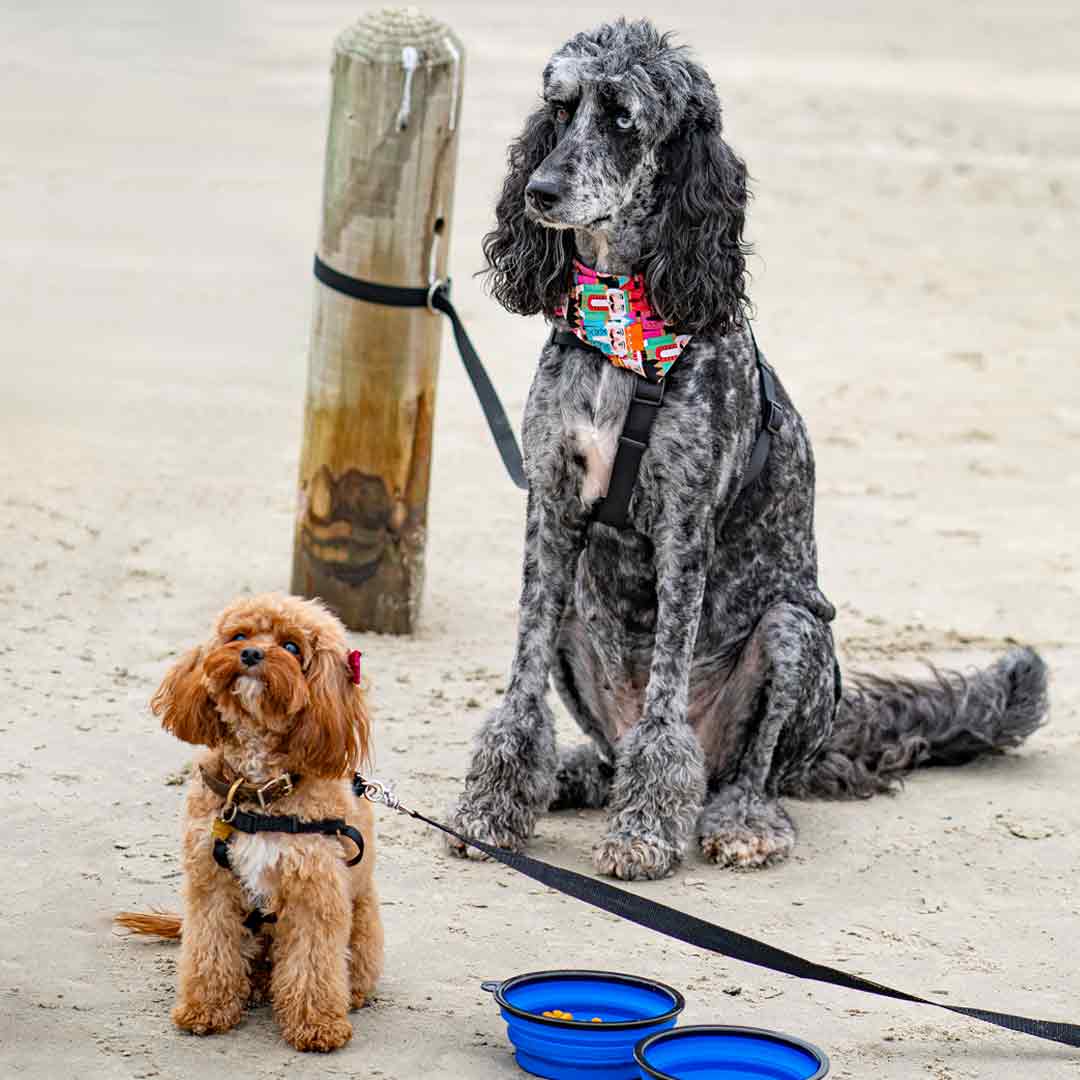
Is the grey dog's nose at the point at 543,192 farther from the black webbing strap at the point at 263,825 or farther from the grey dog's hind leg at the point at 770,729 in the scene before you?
the black webbing strap at the point at 263,825

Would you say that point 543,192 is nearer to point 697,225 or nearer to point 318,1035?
point 697,225

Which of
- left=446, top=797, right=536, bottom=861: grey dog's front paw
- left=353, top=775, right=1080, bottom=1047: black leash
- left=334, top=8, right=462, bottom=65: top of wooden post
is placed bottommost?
left=446, top=797, right=536, bottom=861: grey dog's front paw

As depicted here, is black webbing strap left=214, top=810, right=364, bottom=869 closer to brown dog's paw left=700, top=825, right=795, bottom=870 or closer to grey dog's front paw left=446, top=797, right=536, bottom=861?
grey dog's front paw left=446, top=797, right=536, bottom=861

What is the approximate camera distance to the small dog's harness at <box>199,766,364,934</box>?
4328 millimetres

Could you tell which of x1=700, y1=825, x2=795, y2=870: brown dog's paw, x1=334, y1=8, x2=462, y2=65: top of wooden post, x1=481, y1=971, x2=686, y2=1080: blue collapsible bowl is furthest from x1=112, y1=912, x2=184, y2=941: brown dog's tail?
x1=334, y1=8, x2=462, y2=65: top of wooden post

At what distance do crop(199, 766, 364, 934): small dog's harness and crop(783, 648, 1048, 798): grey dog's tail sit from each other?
7.94 feet

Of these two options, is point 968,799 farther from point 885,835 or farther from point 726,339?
point 726,339

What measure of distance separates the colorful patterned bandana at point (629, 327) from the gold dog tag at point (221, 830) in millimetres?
1963

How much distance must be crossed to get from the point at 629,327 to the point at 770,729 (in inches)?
50.2

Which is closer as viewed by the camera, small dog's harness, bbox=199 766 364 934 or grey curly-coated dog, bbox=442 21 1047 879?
small dog's harness, bbox=199 766 364 934

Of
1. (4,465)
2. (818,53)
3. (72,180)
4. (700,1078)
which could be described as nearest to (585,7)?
(818,53)

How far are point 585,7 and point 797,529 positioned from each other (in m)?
22.8

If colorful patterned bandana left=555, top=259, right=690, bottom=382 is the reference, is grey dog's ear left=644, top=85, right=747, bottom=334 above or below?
above

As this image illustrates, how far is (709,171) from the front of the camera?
5551mm
